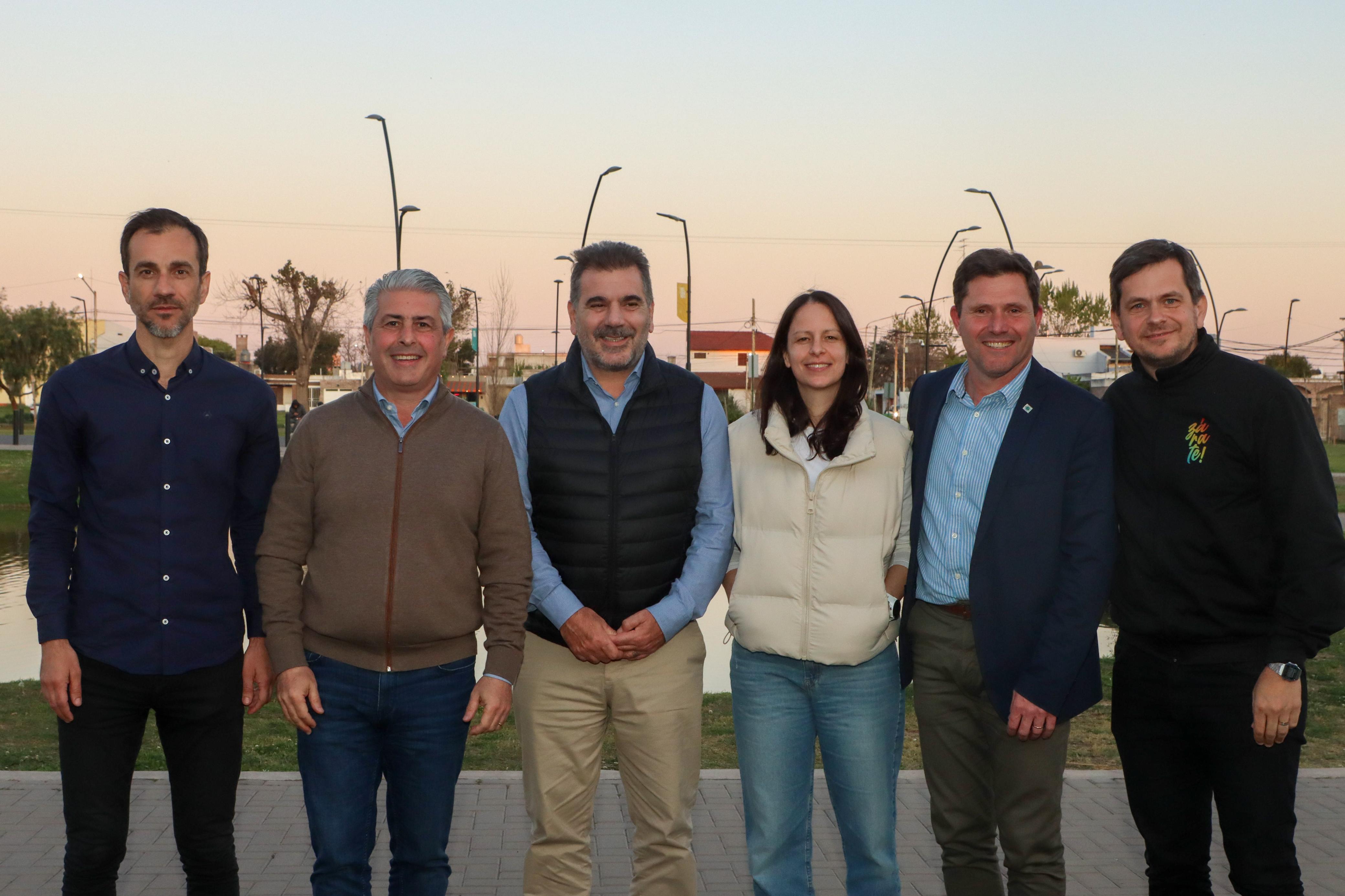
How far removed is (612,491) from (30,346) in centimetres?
5273

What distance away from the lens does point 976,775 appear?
12.5 ft

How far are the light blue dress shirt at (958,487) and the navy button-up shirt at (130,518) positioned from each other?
2303 mm

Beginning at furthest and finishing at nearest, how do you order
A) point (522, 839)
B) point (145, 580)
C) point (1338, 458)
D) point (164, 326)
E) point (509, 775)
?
point (1338, 458)
point (509, 775)
point (522, 839)
point (164, 326)
point (145, 580)

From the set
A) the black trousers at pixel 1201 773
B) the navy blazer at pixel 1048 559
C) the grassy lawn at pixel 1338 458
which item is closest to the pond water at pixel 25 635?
the navy blazer at pixel 1048 559

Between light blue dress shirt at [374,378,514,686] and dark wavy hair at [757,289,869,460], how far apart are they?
116 cm

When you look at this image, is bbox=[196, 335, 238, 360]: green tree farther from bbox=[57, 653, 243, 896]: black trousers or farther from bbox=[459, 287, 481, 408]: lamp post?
bbox=[57, 653, 243, 896]: black trousers

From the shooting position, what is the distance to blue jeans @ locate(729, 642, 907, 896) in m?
3.68

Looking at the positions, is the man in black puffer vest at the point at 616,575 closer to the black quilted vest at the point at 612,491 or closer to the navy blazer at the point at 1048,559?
the black quilted vest at the point at 612,491

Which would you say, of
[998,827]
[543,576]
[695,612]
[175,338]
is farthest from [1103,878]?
[175,338]

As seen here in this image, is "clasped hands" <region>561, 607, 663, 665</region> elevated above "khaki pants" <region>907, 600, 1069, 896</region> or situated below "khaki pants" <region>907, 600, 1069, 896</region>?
above

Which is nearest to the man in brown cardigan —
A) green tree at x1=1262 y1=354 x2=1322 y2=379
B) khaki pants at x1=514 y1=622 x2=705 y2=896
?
khaki pants at x1=514 y1=622 x2=705 y2=896


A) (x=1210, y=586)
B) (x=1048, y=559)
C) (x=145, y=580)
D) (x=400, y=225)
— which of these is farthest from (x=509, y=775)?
(x=400, y=225)

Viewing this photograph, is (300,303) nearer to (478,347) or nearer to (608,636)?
(478,347)

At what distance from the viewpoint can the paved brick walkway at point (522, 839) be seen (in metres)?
4.63
